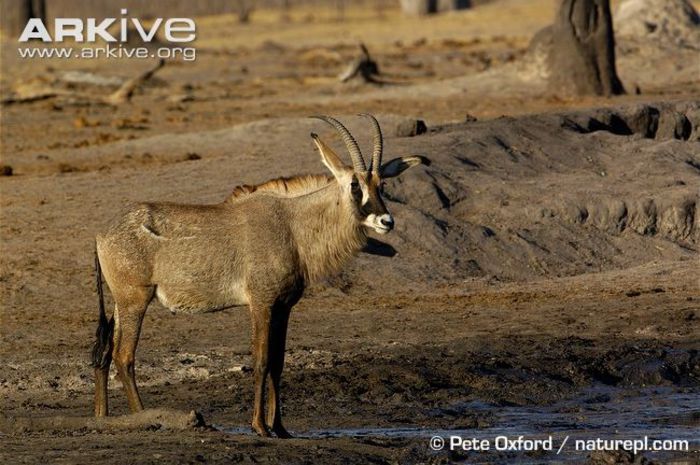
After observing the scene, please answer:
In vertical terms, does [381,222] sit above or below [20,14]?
above

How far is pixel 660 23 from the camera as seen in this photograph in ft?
88.8

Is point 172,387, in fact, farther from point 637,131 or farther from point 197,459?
point 637,131

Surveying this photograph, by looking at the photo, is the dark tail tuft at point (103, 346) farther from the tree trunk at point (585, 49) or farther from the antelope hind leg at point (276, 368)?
the tree trunk at point (585, 49)

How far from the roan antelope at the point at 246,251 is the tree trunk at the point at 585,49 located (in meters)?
14.1

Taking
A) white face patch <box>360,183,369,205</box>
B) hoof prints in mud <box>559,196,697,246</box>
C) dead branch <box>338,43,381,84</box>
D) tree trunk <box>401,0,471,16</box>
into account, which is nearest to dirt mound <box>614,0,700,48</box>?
dead branch <box>338,43,381,84</box>

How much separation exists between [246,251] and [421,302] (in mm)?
3846

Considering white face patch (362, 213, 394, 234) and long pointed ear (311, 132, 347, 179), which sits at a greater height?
long pointed ear (311, 132, 347, 179)

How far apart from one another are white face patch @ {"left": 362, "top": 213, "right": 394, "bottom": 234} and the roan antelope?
30mm

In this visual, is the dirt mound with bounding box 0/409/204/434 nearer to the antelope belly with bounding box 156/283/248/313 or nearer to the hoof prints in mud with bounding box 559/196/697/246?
the antelope belly with bounding box 156/283/248/313

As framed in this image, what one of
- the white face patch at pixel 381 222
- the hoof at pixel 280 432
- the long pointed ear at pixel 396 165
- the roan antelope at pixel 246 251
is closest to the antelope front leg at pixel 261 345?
the roan antelope at pixel 246 251

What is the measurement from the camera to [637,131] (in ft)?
59.0

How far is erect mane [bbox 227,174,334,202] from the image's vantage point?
932cm

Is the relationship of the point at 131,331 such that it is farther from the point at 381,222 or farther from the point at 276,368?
the point at 381,222

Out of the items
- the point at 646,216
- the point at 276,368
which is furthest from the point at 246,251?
the point at 646,216
